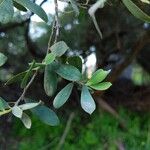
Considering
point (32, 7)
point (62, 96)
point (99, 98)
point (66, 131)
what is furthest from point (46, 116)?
point (99, 98)

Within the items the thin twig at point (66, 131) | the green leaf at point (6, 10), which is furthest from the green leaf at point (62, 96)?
the thin twig at point (66, 131)

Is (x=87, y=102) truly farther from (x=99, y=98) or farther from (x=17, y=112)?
(x=99, y=98)

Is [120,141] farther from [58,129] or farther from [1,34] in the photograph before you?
[1,34]

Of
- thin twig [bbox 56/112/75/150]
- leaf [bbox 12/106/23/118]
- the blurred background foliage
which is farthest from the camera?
thin twig [bbox 56/112/75/150]

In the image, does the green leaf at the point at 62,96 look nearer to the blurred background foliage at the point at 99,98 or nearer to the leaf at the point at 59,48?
the leaf at the point at 59,48

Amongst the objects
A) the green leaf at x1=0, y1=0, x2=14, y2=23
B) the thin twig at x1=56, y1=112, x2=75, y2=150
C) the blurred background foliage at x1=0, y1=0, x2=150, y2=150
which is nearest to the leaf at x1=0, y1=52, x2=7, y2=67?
the green leaf at x1=0, y1=0, x2=14, y2=23

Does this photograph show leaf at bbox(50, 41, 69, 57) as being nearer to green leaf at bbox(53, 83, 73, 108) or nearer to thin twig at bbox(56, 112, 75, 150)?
green leaf at bbox(53, 83, 73, 108)

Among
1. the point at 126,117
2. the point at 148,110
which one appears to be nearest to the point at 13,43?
the point at 126,117
